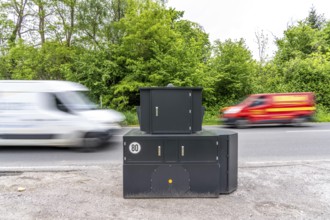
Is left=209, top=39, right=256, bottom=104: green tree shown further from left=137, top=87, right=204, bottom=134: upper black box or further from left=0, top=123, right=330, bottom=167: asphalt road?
left=137, top=87, right=204, bottom=134: upper black box

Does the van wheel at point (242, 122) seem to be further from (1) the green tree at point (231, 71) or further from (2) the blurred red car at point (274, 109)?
(1) the green tree at point (231, 71)

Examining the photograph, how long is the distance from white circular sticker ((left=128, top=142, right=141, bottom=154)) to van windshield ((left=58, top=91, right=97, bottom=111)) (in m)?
4.65

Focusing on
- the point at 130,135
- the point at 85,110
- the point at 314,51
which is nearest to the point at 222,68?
the point at 314,51

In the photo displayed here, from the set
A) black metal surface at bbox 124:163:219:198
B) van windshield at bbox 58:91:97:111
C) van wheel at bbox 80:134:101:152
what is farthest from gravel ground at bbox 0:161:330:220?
van windshield at bbox 58:91:97:111

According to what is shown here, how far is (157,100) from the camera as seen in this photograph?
3.79m

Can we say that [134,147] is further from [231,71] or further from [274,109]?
[231,71]

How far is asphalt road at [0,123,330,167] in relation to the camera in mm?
6641

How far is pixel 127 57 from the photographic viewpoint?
1989 centimetres

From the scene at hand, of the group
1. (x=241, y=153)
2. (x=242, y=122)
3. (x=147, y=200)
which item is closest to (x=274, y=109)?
(x=242, y=122)

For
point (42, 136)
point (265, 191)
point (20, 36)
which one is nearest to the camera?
point (265, 191)

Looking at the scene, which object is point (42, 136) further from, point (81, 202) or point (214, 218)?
point (214, 218)

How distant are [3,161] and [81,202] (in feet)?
13.7

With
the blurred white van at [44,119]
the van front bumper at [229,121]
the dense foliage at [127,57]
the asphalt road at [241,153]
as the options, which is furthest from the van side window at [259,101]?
the blurred white van at [44,119]

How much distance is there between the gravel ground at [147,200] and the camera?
130 inches
